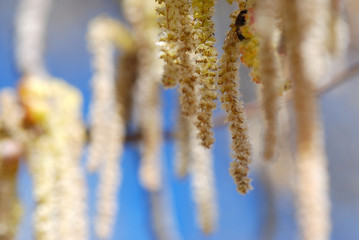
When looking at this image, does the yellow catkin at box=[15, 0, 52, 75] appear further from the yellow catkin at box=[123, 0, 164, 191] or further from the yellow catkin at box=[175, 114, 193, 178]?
the yellow catkin at box=[175, 114, 193, 178]

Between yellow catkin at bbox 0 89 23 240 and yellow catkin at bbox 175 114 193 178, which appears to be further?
yellow catkin at bbox 175 114 193 178

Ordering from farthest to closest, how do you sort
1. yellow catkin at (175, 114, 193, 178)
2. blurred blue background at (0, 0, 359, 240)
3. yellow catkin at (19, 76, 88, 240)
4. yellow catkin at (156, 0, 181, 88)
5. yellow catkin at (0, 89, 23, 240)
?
blurred blue background at (0, 0, 359, 240), yellow catkin at (175, 114, 193, 178), yellow catkin at (0, 89, 23, 240), yellow catkin at (19, 76, 88, 240), yellow catkin at (156, 0, 181, 88)

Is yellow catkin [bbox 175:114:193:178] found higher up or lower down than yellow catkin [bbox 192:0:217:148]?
higher up

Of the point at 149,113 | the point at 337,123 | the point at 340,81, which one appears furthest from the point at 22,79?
the point at 337,123

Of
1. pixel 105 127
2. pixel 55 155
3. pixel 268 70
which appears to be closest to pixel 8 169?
pixel 55 155

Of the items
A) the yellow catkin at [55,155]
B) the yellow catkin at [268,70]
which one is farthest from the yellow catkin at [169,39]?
the yellow catkin at [55,155]

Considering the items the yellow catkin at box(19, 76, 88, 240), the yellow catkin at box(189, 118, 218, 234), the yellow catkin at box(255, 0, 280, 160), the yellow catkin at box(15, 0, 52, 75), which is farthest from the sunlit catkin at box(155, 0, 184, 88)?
the yellow catkin at box(15, 0, 52, 75)

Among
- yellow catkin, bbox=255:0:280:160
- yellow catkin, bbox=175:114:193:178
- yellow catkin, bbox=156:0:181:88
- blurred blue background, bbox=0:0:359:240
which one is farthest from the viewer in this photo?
Result: blurred blue background, bbox=0:0:359:240
